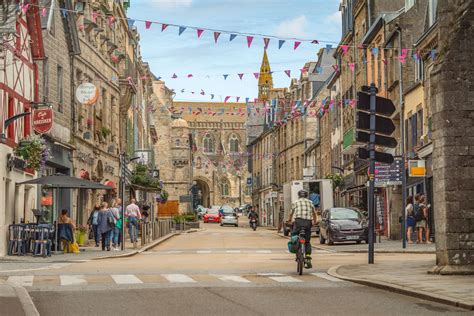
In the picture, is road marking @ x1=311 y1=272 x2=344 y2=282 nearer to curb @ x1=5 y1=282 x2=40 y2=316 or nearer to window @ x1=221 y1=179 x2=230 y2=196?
curb @ x1=5 y1=282 x2=40 y2=316

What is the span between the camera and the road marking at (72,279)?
15953mm

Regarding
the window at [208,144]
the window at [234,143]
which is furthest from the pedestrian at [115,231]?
the window at [234,143]

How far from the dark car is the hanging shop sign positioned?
425 inches

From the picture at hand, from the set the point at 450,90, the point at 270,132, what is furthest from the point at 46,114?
the point at 270,132

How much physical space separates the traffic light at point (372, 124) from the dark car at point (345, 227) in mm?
14977

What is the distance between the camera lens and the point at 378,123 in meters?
19.7

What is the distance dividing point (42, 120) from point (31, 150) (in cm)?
191

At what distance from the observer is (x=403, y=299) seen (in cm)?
1247

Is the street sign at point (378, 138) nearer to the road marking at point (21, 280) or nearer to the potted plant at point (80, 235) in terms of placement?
the road marking at point (21, 280)

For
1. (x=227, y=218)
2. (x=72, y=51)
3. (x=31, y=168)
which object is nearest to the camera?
(x=31, y=168)

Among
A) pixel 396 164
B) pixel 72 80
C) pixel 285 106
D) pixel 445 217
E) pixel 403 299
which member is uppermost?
pixel 285 106

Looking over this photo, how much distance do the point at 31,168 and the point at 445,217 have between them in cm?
1538

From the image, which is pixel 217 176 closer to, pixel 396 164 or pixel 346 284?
pixel 396 164

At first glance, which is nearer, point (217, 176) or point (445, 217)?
point (445, 217)
